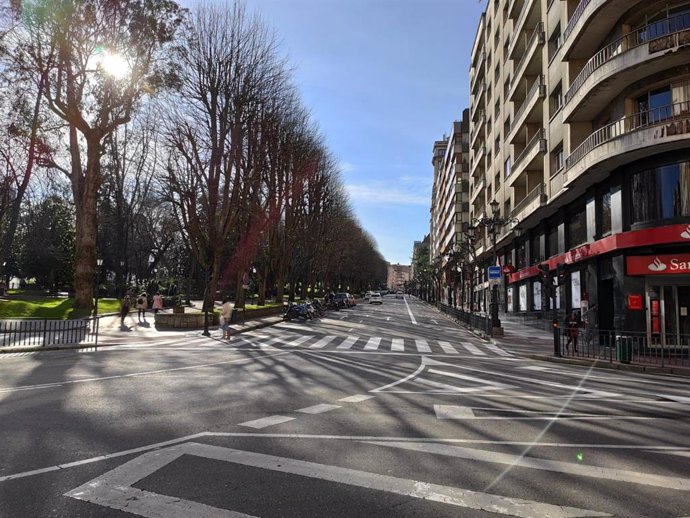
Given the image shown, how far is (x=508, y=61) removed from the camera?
43.1 meters

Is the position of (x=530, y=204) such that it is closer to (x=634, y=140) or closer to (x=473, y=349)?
(x=634, y=140)

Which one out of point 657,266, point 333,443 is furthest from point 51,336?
point 657,266

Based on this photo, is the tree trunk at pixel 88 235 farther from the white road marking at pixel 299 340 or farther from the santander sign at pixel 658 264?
the santander sign at pixel 658 264

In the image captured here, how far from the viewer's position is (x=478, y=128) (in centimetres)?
5938

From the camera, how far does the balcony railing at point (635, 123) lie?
1959cm

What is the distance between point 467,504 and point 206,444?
10.6ft

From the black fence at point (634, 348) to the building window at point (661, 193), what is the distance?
484 cm

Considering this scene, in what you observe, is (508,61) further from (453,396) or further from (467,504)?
(467,504)

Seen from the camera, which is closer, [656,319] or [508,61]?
[656,319]

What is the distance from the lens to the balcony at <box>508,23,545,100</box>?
32250 millimetres

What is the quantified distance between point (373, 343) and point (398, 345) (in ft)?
3.67

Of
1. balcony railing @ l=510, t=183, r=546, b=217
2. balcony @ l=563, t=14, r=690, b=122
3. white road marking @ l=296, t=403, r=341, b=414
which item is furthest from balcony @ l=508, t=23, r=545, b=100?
white road marking @ l=296, t=403, r=341, b=414

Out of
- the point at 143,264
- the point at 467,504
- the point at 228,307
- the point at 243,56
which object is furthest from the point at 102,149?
the point at 143,264

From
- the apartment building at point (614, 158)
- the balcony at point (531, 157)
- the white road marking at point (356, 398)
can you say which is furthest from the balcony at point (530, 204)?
the white road marking at point (356, 398)
